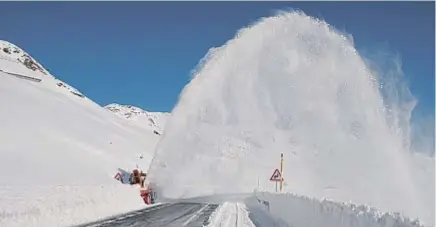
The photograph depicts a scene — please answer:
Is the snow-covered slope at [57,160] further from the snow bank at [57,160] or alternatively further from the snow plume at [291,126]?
the snow plume at [291,126]

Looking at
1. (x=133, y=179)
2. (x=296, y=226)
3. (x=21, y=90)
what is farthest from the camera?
(x=21, y=90)

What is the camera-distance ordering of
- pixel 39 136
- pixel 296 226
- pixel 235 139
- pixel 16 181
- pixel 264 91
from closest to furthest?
pixel 296 226 → pixel 16 181 → pixel 264 91 → pixel 235 139 → pixel 39 136

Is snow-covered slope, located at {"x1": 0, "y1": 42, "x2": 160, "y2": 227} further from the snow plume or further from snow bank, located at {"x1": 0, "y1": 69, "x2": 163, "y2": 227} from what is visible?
the snow plume

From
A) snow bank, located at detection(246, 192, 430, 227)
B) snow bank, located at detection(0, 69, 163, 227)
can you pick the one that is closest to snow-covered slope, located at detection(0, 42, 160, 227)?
snow bank, located at detection(0, 69, 163, 227)

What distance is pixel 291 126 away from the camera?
44500 mm

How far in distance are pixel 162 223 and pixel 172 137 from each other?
20786 millimetres

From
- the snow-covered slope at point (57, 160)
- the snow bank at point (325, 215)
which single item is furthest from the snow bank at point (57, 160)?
the snow bank at point (325, 215)

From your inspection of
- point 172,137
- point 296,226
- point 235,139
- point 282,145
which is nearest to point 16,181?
point 172,137

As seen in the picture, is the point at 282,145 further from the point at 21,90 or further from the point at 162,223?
the point at 21,90

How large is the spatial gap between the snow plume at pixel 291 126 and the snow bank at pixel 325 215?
637 centimetres

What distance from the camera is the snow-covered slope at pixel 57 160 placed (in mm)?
16584

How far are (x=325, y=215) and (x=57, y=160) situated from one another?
50.3m

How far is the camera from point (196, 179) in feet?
126

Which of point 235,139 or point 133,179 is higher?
point 235,139
